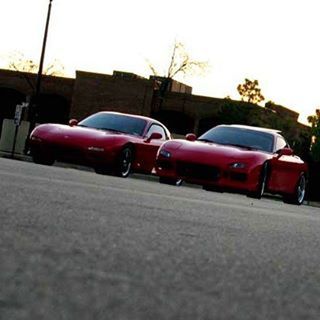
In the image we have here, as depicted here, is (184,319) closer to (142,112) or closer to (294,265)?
(294,265)

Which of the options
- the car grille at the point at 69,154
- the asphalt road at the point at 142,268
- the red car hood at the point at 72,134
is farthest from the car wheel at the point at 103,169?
the asphalt road at the point at 142,268

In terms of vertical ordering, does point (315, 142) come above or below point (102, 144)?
above

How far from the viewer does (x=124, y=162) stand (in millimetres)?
15625

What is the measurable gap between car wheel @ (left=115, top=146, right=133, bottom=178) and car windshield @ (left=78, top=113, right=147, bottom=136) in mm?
727

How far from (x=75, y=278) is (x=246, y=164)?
11218 millimetres

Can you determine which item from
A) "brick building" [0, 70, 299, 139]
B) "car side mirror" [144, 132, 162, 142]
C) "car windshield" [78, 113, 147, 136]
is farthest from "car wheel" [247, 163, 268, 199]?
"brick building" [0, 70, 299, 139]

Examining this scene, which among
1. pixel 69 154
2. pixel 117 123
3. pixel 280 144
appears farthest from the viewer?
pixel 117 123

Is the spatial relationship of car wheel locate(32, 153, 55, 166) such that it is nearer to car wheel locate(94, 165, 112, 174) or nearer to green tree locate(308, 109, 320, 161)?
car wheel locate(94, 165, 112, 174)

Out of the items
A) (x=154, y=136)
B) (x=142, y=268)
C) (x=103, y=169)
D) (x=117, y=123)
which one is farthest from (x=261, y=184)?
(x=142, y=268)

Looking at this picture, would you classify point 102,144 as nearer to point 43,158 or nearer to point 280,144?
point 43,158

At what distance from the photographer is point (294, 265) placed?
352 cm

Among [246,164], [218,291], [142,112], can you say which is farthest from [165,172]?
[142,112]

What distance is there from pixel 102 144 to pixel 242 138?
2728 mm

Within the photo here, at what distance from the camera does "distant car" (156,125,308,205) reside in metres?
13.4
